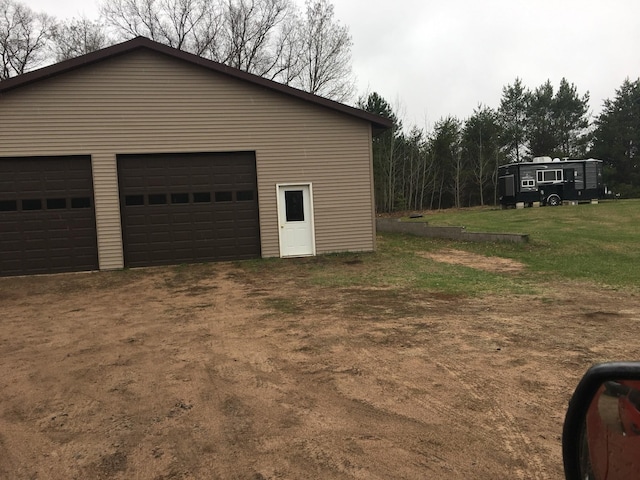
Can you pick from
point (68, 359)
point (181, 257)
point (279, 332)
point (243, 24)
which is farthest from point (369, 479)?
point (243, 24)

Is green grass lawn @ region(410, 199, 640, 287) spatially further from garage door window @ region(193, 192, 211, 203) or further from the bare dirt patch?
garage door window @ region(193, 192, 211, 203)

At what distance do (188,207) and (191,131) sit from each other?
6.54ft

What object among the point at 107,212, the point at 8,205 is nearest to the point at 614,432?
the point at 107,212

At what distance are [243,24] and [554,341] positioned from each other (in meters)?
32.0

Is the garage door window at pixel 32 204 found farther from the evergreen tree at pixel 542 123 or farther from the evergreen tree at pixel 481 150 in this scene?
the evergreen tree at pixel 542 123

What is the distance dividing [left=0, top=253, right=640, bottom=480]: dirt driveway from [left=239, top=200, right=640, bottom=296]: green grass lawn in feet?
4.09

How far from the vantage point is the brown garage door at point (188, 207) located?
12.8m

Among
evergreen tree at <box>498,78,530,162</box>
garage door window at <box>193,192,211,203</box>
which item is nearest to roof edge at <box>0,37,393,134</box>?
garage door window at <box>193,192,211,203</box>

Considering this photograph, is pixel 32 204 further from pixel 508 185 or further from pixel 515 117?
pixel 515 117

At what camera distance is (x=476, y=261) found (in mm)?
12320

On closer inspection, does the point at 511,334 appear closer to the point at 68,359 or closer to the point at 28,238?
the point at 68,359

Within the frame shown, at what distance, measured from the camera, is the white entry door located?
45.0 feet

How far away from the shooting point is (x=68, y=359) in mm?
5184

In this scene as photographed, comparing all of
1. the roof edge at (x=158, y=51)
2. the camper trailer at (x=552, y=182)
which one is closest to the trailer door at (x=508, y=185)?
the camper trailer at (x=552, y=182)
